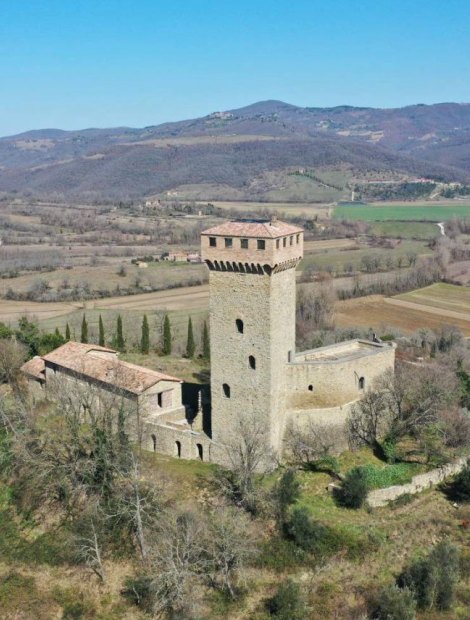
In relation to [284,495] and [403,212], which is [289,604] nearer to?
[284,495]

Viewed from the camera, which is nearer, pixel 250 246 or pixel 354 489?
pixel 354 489

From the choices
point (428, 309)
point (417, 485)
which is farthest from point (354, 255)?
point (417, 485)

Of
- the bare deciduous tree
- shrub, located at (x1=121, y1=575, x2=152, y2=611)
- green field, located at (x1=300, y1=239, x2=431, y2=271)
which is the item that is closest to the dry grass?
green field, located at (x1=300, y1=239, x2=431, y2=271)

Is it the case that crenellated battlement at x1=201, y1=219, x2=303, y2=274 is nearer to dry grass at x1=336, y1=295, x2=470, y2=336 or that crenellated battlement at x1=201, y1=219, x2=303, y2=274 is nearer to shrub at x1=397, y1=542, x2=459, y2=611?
shrub at x1=397, y1=542, x2=459, y2=611

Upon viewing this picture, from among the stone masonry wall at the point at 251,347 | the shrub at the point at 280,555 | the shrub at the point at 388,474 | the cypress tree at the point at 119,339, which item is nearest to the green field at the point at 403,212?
the cypress tree at the point at 119,339

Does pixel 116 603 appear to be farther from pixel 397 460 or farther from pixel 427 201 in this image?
pixel 427 201

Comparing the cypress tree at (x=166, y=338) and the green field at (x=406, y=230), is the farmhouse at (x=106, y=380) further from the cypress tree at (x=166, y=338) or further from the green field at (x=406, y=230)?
the green field at (x=406, y=230)

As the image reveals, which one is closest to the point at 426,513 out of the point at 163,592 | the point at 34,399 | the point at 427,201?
the point at 163,592
